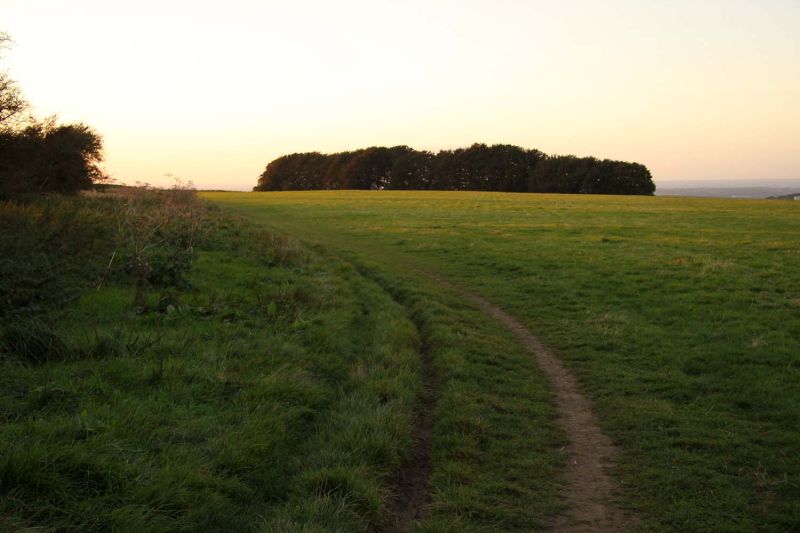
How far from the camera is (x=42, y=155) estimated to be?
23406 millimetres

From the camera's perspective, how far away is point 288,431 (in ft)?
22.0

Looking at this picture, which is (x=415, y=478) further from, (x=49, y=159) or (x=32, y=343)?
(x=49, y=159)

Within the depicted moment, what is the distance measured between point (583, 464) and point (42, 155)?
23647 mm

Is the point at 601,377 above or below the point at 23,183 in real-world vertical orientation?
below

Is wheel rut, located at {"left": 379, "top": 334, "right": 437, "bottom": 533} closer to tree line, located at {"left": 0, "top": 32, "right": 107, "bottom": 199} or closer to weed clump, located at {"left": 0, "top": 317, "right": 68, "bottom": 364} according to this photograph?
weed clump, located at {"left": 0, "top": 317, "right": 68, "bottom": 364}

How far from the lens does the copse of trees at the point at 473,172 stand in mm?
93875

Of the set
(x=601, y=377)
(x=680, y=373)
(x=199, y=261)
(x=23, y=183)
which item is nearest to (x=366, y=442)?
(x=601, y=377)

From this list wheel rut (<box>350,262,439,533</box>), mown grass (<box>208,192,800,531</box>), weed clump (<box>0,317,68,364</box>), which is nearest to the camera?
wheel rut (<box>350,262,439,533</box>)

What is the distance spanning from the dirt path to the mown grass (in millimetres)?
193

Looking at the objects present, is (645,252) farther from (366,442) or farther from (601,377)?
(366,442)

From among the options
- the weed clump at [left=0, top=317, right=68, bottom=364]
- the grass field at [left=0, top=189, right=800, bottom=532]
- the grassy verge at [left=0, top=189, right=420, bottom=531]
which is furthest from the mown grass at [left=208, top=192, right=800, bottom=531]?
the weed clump at [left=0, top=317, right=68, bottom=364]

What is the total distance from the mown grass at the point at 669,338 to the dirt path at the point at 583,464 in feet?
0.63

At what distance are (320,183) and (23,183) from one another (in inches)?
4290

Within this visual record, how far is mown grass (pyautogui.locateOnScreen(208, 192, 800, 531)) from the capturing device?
5.96m
